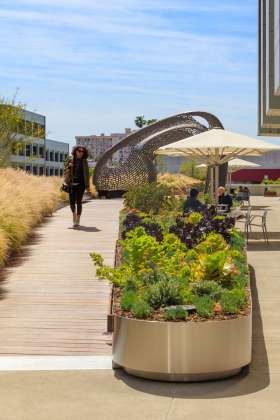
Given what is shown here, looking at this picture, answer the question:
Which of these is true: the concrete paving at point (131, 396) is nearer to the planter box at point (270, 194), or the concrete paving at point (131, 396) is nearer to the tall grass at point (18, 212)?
the tall grass at point (18, 212)

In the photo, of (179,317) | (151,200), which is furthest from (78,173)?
(179,317)

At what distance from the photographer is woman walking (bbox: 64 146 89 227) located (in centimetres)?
1375

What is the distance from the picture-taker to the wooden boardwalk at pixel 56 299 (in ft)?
21.7

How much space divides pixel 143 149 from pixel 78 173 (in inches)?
632

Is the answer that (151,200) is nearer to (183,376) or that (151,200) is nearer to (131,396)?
(183,376)

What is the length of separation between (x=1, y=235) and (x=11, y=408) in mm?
5293

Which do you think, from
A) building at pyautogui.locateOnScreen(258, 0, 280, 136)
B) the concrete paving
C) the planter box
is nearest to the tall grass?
the concrete paving

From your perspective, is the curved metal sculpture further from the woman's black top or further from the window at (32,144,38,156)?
the window at (32,144,38,156)

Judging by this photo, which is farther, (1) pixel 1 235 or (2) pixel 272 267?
(2) pixel 272 267

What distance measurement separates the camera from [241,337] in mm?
5473

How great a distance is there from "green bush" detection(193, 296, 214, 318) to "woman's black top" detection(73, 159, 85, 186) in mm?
8478

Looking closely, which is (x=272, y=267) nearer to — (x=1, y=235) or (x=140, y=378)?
(x=1, y=235)

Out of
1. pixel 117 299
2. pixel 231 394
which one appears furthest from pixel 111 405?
pixel 117 299

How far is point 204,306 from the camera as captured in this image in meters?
5.53
